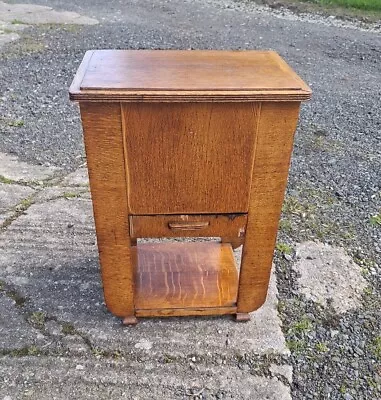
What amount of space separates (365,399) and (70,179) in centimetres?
191

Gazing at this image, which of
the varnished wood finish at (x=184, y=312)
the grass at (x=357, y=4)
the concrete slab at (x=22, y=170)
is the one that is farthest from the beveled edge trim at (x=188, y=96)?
the grass at (x=357, y=4)

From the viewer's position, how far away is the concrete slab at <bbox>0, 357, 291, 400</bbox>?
163 centimetres

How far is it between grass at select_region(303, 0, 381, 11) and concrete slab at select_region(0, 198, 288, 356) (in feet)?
18.5

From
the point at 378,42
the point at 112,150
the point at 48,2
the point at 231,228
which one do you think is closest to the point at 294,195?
the point at 231,228

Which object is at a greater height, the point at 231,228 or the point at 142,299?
the point at 231,228

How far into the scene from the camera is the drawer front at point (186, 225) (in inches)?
63.3

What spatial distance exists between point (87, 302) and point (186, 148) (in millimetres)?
863

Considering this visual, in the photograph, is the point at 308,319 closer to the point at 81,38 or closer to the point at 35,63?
the point at 35,63

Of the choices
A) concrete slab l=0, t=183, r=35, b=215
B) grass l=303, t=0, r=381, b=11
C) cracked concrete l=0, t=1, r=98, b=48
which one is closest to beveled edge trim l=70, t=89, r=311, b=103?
concrete slab l=0, t=183, r=35, b=215

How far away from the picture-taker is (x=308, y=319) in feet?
6.38

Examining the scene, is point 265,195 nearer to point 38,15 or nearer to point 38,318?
point 38,318

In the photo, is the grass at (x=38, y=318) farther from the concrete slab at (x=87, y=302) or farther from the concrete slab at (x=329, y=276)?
the concrete slab at (x=329, y=276)

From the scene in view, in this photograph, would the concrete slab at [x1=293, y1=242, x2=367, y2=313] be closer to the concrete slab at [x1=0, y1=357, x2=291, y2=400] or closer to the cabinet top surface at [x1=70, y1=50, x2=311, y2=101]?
the concrete slab at [x1=0, y1=357, x2=291, y2=400]

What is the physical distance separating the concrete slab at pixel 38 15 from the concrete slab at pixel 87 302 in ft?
13.2
